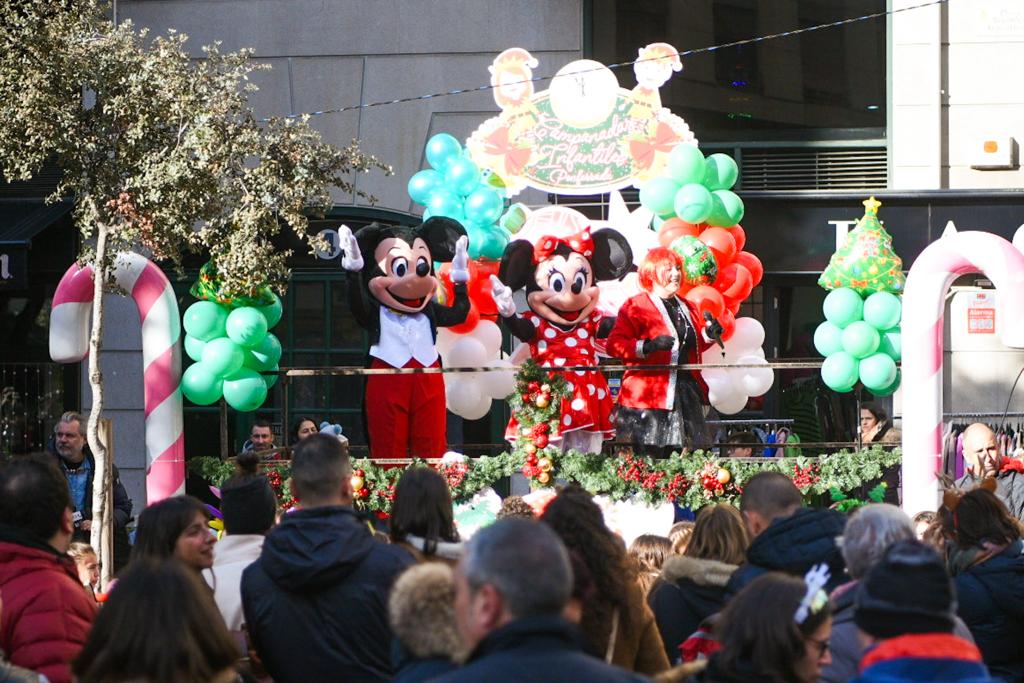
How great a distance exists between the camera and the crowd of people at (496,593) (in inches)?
121

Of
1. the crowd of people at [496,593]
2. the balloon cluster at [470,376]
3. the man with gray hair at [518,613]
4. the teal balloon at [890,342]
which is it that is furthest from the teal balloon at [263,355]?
the man with gray hair at [518,613]

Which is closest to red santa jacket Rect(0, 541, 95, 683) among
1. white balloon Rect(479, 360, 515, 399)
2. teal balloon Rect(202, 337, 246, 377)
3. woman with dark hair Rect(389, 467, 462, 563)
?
woman with dark hair Rect(389, 467, 462, 563)

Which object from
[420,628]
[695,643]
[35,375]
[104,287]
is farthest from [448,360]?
[420,628]

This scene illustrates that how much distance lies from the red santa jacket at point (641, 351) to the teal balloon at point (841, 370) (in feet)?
2.98

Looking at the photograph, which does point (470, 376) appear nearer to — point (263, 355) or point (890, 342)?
point (263, 355)

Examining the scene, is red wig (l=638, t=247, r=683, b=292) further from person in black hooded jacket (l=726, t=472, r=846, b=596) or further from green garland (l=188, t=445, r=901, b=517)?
person in black hooded jacket (l=726, t=472, r=846, b=596)

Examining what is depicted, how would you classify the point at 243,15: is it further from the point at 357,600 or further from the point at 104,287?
the point at 357,600

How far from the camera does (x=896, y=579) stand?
3.44 m

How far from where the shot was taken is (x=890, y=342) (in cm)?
1027

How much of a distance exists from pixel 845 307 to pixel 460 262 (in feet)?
8.90

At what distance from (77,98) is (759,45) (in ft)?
24.3

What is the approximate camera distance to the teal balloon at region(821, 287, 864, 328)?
10297 mm

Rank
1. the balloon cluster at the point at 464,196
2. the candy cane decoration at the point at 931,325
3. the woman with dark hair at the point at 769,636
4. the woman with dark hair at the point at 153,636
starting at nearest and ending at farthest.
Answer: the woman with dark hair at the point at 153,636 → the woman with dark hair at the point at 769,636 → the candy cane decoration at the point at 931,325 → the balloon cluster at the point at 464,196

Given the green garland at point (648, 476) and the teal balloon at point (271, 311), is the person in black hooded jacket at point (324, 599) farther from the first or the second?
the teal balloon at point (271, 311)
